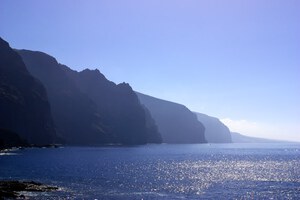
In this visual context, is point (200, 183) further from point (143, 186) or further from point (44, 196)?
point (44, 196)

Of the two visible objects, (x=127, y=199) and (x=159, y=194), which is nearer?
(x=127, y=199)

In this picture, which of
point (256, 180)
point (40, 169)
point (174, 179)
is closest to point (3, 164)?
point (40, 169)

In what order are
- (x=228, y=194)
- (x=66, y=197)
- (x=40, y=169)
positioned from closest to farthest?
1. (x=66, y=197)
2. (x=228, y=194)
3. (x=40, y=169)

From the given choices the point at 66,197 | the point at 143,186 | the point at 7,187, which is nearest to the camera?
the point at 66,197

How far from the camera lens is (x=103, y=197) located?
70.9m

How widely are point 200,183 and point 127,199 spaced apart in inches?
1296

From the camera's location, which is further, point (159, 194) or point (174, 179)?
point (174, 179)

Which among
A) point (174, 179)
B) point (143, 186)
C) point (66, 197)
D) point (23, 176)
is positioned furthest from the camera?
point (174, 179)

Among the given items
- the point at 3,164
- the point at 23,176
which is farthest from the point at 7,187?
the point at 3,164

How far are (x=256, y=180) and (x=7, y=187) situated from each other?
210 feet

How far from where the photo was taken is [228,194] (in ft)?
263

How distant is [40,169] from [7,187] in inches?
1842

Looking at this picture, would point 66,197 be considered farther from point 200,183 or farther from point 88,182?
point 200,183

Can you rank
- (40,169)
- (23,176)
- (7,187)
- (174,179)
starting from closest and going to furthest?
(7,187)
(23,176)
(174,179)
(40,169)
